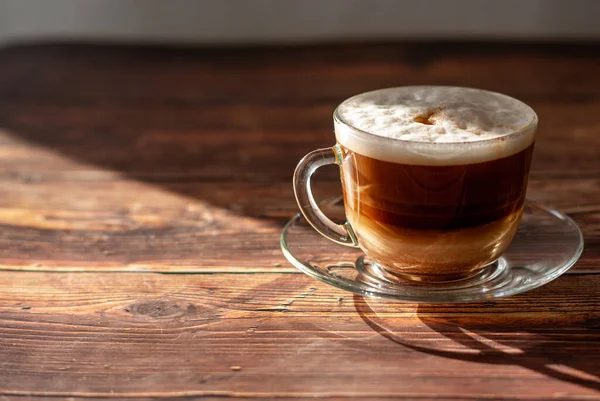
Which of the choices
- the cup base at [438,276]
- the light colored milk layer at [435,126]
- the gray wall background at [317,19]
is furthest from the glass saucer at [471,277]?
the gray wall background at [317,19]

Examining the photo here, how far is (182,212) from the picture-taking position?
37.2 inches

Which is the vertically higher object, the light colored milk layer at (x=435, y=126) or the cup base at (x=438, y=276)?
the light colored milk layer at (x=435, y=126)

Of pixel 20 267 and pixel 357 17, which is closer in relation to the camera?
pixel 20 267

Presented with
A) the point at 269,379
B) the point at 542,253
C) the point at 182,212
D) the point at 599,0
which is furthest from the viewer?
the point at 599,0

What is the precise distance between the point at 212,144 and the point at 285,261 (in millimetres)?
500

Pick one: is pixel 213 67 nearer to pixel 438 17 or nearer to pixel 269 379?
pixel 438 17

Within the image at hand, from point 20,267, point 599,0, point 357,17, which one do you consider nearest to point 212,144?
point 20,267

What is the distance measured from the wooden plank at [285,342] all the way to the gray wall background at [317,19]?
151 centimetres

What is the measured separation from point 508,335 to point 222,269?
0.98 ft

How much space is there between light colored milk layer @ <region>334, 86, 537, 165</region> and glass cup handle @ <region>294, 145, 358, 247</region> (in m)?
0.05

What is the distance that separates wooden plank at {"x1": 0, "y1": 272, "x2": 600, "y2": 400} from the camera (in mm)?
557

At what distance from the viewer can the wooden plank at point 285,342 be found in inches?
21.9

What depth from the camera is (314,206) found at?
731 millimetres

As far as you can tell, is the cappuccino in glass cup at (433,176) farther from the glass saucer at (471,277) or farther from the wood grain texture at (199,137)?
the wood grain texture at (199,137)
